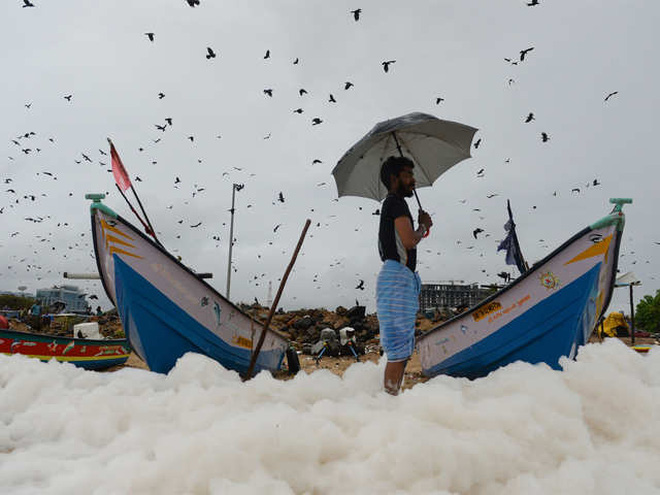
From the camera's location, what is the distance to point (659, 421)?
220cm

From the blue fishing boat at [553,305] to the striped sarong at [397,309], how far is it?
1409 millimetres

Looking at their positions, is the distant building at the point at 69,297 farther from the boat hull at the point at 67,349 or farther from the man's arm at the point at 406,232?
the man's arm at the point at 406,232

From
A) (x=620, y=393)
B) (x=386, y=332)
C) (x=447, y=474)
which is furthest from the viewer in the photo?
(x=386, y=332)

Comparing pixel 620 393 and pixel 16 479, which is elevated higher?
pixel 620 393

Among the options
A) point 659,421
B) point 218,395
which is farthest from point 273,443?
point 659,421

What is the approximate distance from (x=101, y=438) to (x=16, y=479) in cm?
54

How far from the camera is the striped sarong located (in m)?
3.23

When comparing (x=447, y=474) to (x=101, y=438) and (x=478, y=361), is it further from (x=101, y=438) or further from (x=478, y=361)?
(x=478, y=361)

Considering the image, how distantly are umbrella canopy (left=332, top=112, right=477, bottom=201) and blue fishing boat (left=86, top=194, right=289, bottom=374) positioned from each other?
6.98 ft

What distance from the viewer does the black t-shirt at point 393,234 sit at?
128 inches

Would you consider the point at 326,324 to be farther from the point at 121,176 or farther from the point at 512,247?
the point at 121,176

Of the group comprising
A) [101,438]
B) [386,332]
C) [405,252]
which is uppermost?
[405,252]

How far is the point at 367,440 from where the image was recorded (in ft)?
6.38

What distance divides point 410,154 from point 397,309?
7.17 ft
